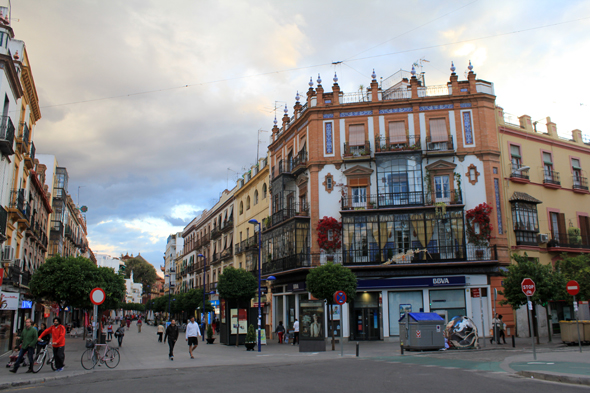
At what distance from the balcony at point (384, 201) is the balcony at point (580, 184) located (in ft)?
41.3

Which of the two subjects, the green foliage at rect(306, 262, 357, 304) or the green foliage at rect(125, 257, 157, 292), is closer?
the green foliage at rect(306, 262, 357, 304)

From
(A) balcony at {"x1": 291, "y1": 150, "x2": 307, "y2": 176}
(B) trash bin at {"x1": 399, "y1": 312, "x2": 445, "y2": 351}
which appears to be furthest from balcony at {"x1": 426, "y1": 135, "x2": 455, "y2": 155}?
(B) trash bin at {"x1": 399, "y1": 312, "x2": 445, "y2": 351}

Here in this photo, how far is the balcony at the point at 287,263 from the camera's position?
3175 centimetres

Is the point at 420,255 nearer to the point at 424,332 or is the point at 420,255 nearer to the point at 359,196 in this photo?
the point at 359,196

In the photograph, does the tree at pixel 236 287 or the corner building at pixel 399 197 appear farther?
the corner building at pixel 399 197

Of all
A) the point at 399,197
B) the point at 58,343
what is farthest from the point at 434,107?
the point at 58,343

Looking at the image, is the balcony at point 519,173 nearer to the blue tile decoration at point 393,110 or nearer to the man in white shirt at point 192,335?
the blue tile decoration at point 393,110

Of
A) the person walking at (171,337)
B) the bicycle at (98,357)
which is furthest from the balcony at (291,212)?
the bicycle at (98,357)

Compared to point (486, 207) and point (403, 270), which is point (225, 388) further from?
point (486, 207)

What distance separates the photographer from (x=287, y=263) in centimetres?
3338

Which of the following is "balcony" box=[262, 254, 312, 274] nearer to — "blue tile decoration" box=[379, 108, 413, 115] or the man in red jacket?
"blue tile decoration" box=[379, 108, 413, 115]

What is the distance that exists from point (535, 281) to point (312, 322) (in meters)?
11.4

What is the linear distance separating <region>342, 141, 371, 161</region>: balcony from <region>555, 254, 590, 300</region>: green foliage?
1277 centimetres

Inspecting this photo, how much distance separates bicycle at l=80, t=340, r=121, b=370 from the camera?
16094mm
